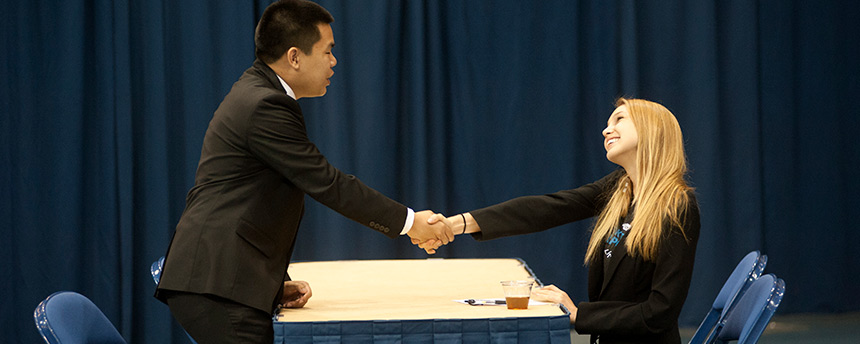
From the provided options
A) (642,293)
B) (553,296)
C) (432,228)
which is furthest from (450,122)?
(553,296)

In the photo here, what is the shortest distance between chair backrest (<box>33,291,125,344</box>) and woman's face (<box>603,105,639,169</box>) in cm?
168

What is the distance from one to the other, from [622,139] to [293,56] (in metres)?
1.09

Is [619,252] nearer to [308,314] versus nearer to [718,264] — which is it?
[308,314]

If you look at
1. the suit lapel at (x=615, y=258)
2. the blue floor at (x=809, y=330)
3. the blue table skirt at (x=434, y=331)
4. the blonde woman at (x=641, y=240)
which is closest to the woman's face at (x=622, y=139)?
the blonde woman at (x=641, y=240)

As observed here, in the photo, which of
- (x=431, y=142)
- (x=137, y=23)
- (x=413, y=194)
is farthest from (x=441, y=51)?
(x=137, y=23)

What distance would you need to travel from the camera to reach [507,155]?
5.32 metres

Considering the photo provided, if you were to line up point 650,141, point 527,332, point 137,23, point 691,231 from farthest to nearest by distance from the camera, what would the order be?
point 137,23
point 650,141
point 691,231
point 527,332

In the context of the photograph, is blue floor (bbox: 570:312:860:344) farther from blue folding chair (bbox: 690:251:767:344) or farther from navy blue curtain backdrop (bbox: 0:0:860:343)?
blue folding chair (bbox: 690:251:767:344)

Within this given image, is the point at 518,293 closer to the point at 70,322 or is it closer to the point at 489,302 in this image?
the point at 489,302

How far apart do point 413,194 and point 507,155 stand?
26.4 inches

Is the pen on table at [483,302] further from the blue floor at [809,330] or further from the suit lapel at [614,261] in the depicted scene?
the blue floor at [809,330]

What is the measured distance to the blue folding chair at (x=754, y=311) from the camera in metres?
2.10

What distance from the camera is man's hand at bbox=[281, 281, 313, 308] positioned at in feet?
7.71

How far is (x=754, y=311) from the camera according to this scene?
217cm
